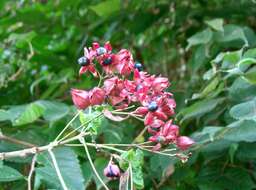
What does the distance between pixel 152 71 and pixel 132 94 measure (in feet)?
4.89

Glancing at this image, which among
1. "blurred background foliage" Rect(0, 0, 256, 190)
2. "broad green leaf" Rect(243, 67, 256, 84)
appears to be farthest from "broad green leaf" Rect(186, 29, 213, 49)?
"broad green leaf" Rect(243, 67, 256, 84)

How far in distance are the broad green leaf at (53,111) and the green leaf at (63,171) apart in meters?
0.20

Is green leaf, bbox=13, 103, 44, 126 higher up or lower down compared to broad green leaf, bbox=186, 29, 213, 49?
lower down

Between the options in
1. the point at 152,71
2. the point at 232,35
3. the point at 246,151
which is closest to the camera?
the point at 246,151

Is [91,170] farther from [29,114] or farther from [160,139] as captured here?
[160,139]

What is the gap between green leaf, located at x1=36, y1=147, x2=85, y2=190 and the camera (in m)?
0.97

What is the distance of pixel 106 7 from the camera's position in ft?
6.00

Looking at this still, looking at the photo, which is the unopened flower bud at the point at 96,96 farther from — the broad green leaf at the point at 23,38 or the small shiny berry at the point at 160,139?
the broad green leaf at the point at 23,38

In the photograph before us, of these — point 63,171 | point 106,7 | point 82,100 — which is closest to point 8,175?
point 63,171

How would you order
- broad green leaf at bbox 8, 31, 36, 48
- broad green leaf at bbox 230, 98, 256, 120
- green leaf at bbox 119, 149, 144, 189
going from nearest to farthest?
green leaf at bbox 119, 149, 144, 189 → broad green leaf at bbox 230, 98, 256, 120 → broad green leaf at bbox 8, 31, 36, 48

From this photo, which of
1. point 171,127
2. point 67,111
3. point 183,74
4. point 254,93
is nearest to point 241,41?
point 254,93

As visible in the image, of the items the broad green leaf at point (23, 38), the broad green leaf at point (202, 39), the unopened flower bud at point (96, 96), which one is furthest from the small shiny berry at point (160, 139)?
the broad green leaf at point (23, 38)

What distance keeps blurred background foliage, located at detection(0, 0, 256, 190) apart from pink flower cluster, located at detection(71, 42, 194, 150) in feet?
0.61

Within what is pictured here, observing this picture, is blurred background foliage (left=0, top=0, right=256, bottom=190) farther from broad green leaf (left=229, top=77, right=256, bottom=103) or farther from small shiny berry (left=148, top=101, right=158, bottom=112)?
small shiny berry (left=148, top=101, right=158, bottom=112)
